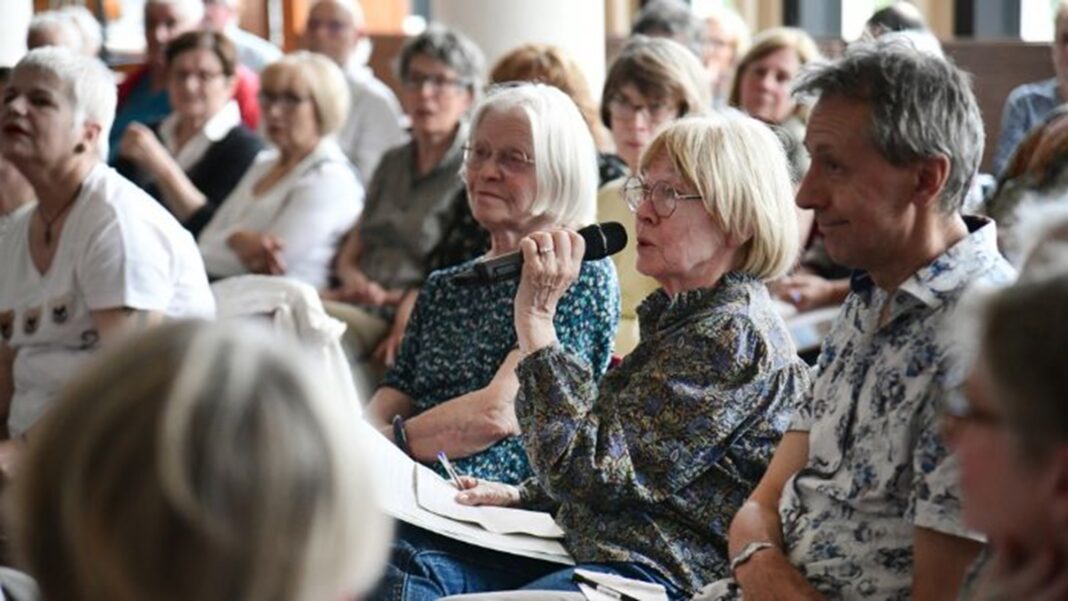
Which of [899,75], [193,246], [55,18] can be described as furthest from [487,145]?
[55,18]

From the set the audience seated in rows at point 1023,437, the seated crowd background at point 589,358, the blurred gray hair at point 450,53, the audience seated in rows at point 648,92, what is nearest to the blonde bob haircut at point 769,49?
the seated crowd background at point 589,358

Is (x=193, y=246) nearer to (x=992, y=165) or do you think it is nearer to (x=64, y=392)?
(x=64, y=392)

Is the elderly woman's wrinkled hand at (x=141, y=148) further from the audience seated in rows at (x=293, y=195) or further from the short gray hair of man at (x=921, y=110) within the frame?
the short gray hair of man at (x=921, y=110)

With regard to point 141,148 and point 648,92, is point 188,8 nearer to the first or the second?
point 141,148

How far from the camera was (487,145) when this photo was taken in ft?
11.1

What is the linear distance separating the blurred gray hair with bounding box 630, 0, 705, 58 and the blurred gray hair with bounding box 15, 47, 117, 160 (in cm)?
298

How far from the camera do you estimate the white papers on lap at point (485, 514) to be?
2734 mm

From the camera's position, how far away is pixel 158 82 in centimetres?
725

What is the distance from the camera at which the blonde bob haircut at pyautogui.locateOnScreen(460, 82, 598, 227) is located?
331 cm

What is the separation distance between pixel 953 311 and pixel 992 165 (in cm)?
440

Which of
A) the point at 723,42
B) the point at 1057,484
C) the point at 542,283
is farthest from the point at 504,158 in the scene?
the point at 723,42

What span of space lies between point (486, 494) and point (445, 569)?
0.20 metres

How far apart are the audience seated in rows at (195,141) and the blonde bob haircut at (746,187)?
3.29 m

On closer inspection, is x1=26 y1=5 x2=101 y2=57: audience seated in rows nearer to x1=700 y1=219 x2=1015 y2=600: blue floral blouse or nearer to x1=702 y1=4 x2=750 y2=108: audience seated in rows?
x1=702 y1=4 x2=750 y2=108: audience seated in rows
